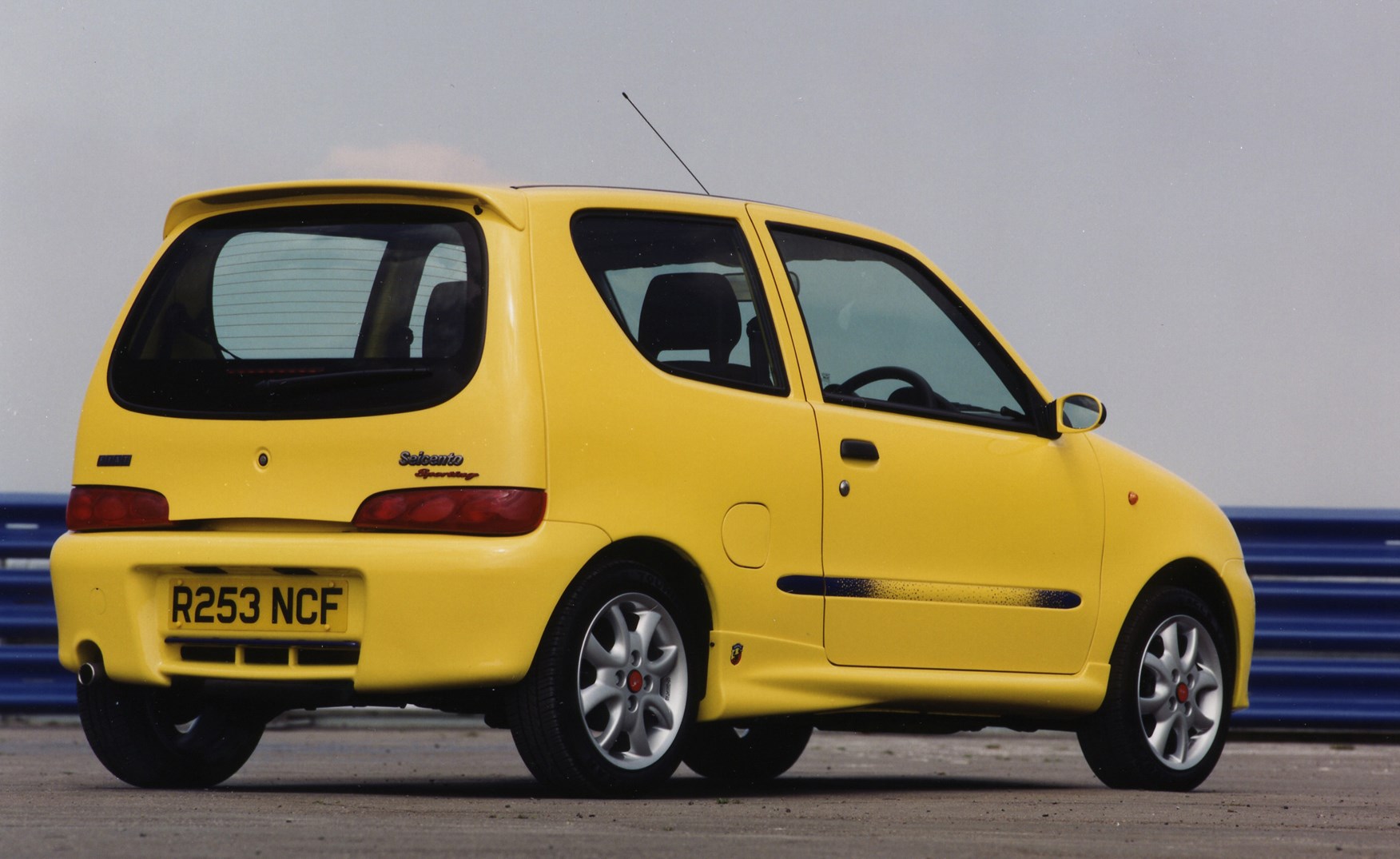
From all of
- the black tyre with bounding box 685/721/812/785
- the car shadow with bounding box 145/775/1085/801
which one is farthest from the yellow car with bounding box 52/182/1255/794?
the black tyre with bounding box 685/721/812/785

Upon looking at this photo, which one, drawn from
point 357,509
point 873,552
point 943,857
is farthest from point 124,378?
point 943,857

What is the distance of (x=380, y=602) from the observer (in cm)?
543

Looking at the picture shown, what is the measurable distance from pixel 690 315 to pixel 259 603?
4.68 feet

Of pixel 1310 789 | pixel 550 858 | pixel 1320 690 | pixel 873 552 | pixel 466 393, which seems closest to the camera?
pixel 550 858

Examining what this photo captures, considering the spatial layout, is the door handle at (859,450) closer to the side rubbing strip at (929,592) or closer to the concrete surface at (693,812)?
the side rubbing strip at (929,592)

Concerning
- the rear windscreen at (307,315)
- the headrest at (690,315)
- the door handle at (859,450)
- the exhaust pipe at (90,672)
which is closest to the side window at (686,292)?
the headrest at (690,315)

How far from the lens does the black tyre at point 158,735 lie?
6.20 meters

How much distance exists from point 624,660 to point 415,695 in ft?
Answer: 1.82

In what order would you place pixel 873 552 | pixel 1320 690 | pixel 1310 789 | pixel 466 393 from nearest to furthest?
pixel 466 393 → pixel 873 552 → pixel 1310 789 → pixel 1320 690

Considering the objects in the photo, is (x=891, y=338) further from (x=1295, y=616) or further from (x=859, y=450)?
(x=1295, y=616)

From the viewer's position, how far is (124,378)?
19.7 feet

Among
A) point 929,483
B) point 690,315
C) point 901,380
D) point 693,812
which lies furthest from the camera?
point 901,380

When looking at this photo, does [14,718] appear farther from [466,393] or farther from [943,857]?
[943,857]

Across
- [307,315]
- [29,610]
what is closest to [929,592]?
[307,315]
